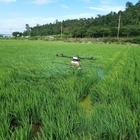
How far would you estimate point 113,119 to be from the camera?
2555mm

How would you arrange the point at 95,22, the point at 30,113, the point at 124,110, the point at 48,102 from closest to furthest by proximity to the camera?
the point at 124,110 → the point at 30,113 → the point at 48,102 → the point at 95,22

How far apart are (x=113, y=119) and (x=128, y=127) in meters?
0.18

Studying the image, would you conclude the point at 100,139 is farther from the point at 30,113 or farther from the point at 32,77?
the point at 32,77

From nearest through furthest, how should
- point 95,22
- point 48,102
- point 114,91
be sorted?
point 48,102
point 114,91
point 95,22

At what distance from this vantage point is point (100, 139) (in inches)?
91.1

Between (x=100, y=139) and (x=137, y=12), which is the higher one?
(x=137, y=12)

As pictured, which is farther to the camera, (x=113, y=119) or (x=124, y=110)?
(x=124, y=110)

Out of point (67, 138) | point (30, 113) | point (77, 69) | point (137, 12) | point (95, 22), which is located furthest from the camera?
point (95, 22)

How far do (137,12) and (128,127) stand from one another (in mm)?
66822

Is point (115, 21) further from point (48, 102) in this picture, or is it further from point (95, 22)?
point (48, 102)

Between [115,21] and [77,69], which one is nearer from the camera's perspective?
[77,69]

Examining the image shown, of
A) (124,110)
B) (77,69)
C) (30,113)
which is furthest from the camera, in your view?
(77,69)

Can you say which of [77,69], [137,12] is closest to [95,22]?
[137,12]

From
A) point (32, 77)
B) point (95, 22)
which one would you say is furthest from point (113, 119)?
point (95, 22)
